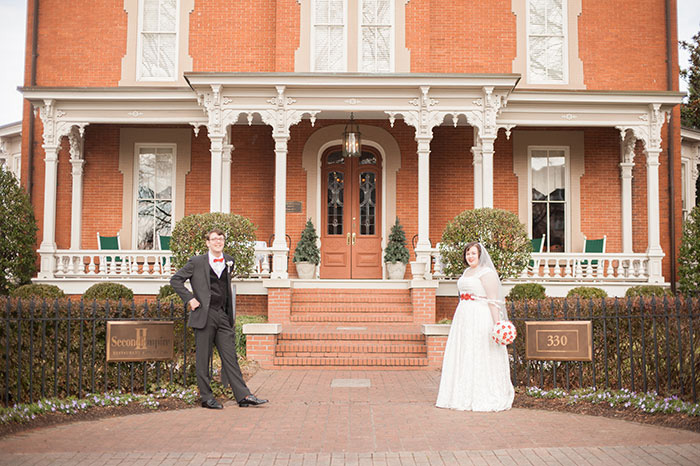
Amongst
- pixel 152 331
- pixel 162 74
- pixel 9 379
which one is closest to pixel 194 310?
pixel 152 331

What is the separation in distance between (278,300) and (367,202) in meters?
4.67

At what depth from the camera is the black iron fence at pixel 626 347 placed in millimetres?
7500

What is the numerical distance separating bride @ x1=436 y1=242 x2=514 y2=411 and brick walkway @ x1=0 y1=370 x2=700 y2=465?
21 cm

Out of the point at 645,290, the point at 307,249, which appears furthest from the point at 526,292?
the point at 307,249

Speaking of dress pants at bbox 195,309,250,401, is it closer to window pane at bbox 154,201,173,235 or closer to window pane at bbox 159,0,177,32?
window pane at bbox 154,201,173,235

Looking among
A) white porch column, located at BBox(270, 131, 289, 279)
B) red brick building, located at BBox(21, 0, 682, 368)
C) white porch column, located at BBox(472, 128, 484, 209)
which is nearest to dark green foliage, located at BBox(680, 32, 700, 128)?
red brick building, located at BBox(21, 0, 682, 368)

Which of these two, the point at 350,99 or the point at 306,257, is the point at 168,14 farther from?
the point at 306,257

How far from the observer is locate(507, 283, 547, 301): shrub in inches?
531

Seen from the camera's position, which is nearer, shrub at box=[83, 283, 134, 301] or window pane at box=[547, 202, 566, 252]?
shrub at box=[83, 283, 134, 301]

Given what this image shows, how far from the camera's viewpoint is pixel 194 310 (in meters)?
7.66

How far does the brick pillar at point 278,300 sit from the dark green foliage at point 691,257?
8.07 metres

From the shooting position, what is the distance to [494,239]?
13.3m

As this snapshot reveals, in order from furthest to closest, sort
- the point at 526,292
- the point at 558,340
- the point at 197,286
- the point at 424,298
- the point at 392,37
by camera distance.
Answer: the point at 392,37 < the point at 526,292 < the point at 424,298 < the point at 558,340 < the point at 197,286

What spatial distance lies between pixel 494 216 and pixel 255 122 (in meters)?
6.36
